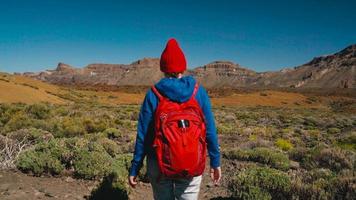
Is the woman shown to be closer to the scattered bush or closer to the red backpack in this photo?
the red backpack

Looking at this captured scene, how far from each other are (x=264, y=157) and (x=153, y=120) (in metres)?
7.03

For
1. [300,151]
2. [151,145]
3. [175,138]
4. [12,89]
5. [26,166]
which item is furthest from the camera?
[12,89]

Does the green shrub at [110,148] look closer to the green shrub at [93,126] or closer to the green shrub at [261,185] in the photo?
the green shrub at [261,185]

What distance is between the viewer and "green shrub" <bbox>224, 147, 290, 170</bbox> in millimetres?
9536

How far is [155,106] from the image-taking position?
353 cm

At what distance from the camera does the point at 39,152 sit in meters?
7.27

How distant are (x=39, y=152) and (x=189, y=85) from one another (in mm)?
4663

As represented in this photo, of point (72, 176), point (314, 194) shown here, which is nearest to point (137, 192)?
point (72, 176)

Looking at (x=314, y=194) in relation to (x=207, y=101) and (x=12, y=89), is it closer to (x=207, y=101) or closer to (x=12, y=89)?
(x=207, y=101)

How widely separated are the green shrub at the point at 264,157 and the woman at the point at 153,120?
6156mm

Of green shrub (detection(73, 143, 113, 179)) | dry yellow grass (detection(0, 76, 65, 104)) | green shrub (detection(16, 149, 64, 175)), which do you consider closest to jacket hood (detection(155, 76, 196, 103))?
green shrub (detection(73, 143, 113, 179))

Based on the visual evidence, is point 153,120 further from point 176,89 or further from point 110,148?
point 110,148

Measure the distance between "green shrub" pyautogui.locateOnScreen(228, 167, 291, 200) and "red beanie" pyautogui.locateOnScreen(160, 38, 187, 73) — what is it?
3147mm

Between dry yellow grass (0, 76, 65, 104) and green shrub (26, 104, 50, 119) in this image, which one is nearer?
green shrub (26, 104, 50, 119)
